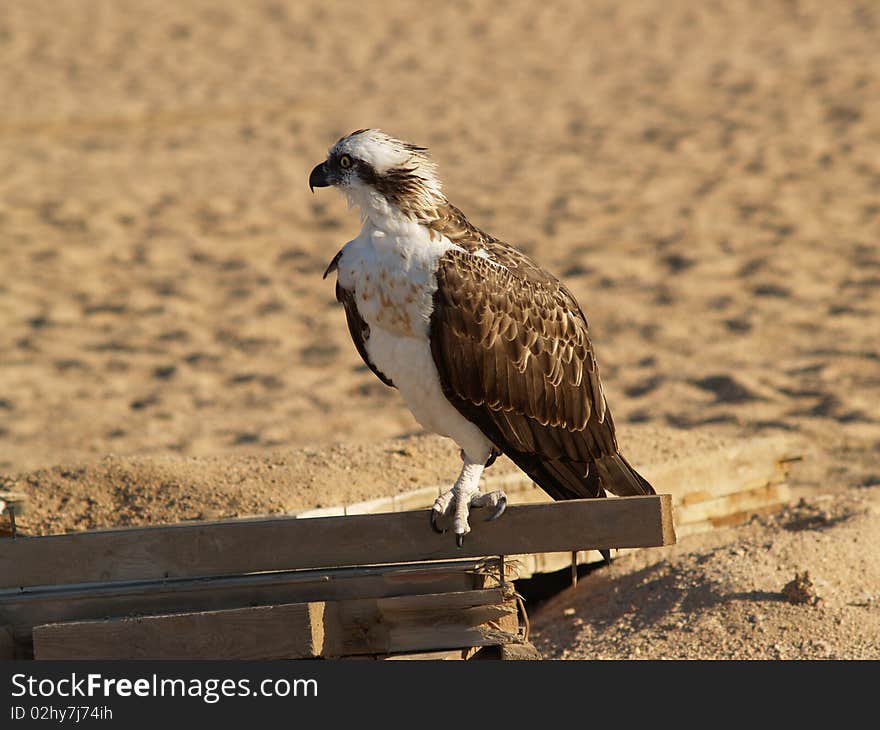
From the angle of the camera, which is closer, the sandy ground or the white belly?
the white belly

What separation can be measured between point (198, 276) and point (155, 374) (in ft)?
5.91

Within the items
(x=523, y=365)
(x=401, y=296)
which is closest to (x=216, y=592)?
(x=401, y=296)

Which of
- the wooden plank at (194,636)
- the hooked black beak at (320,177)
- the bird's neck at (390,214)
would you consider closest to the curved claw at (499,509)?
the wooden plank at (194,636)

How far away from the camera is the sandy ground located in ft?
18.4

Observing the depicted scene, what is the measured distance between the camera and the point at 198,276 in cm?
1003

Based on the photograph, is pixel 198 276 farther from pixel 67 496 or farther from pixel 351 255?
pixel 351 255

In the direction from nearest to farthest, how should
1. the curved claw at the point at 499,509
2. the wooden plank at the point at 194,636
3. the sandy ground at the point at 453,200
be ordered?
the wooden plank at the point at 194,636 → the curved claw at the point at 499,509 → the sandy ground at the point at 453,200

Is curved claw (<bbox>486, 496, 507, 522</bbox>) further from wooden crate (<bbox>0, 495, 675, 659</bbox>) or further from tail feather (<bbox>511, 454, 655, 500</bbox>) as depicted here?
tail feather (<bbox>511, 454, 655, 500</bbox>)

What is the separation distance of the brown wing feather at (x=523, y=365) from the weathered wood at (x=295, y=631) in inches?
23.4

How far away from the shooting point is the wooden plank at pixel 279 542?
12.5ft

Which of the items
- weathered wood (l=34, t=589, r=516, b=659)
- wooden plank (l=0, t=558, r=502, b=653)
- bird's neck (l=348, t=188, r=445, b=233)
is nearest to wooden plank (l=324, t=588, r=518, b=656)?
weathered wood (l=34, t=589, r=516, b=659)

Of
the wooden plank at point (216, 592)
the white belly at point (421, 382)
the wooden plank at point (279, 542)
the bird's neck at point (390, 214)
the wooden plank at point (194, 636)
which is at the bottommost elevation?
the wooden plank at point (194, 636)

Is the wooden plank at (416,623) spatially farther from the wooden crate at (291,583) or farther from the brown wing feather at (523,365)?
the brown wing feather at (523,365)

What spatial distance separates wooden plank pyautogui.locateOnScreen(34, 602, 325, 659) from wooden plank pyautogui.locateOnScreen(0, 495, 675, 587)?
172mm
